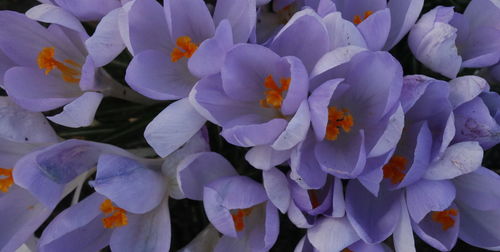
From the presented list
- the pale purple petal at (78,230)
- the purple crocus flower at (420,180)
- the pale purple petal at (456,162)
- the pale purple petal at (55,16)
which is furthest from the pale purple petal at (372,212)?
the pale purple petal at (55,16)

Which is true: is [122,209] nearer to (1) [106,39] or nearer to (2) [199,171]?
(2) [199,171]

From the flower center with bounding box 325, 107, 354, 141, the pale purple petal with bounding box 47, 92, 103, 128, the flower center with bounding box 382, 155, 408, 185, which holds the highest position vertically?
the pale purple petal with bounding box 47, 92, 103, 128

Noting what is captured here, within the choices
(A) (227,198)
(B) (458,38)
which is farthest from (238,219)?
(B) (458,38)

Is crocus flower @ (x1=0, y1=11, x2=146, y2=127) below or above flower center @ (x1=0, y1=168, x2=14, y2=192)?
above

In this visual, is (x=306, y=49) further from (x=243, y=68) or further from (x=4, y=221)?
(x=4, y=221)

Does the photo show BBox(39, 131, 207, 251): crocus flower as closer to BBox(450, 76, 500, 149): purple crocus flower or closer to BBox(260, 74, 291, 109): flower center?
BBox(260, 74, 291, 109): flower center

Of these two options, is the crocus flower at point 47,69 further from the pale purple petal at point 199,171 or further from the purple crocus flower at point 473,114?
the purple crocus flower at point 473,114

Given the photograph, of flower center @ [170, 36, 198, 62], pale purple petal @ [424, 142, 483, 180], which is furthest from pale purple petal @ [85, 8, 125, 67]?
pale purple petal @ [424, 142, 483, 180]

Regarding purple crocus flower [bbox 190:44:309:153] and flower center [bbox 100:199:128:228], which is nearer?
purple crocus flower [bbox 190:44:309:153]
